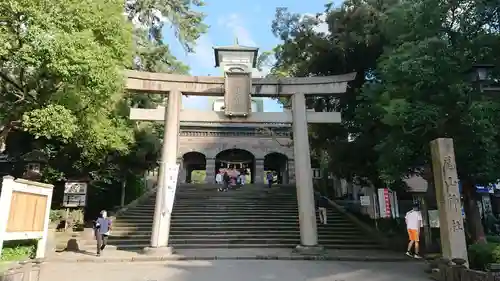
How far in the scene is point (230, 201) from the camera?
779 inches

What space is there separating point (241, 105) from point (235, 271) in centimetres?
648

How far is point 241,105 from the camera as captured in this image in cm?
1407

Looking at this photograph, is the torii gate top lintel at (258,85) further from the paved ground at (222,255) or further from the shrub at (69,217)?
the shrub at (69,217)

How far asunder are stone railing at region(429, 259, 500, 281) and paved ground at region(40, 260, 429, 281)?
393mm

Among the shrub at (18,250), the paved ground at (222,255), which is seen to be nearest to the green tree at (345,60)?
the paved ground at (222,255)

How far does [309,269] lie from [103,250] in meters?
7.33

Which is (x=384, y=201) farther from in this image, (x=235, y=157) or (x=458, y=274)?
(x=235, y=157)

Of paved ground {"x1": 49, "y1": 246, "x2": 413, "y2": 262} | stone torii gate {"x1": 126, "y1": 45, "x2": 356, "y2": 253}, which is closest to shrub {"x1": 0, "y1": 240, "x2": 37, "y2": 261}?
paved ground {"x1": 49, "y1": 246, "x2": 413, "y2": 262}

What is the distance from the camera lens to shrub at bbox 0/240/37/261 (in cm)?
834

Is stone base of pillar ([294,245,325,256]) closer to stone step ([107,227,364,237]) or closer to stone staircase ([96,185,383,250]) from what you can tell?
stone staircase ([96,185,383,250])

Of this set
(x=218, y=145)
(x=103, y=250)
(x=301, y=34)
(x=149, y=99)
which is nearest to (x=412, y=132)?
(x=301, y=34)

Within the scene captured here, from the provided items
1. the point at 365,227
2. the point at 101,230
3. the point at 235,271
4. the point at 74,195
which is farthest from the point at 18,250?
the point at 365,227

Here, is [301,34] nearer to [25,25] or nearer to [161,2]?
[161,2]

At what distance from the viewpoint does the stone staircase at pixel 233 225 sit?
14.4 meters
